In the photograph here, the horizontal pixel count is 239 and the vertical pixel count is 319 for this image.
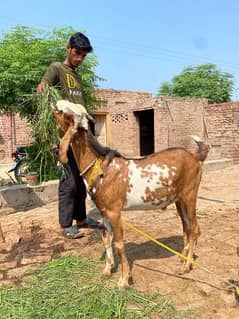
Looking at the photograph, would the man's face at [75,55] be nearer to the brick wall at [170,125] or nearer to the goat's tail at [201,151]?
the goat's tail at [201,151]

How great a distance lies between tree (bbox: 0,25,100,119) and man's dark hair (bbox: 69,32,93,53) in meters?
4.00

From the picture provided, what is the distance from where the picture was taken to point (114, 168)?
3197 mm

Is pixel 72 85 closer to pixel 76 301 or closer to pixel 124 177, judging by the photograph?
pixel 124 177

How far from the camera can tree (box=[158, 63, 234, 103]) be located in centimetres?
2925

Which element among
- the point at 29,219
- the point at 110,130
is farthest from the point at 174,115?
the point at 29,219

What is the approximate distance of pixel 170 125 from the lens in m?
15.0

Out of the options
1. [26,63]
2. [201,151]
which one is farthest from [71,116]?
[26,63]

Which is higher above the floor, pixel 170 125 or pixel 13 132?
pixel 170 125

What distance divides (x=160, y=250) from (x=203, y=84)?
27.4 m

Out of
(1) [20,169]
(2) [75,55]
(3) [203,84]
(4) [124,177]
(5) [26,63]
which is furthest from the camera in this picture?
(3) [203,84]

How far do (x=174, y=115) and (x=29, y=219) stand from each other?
Result: 10.6m

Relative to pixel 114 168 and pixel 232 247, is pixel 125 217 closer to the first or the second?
pixel 232 247

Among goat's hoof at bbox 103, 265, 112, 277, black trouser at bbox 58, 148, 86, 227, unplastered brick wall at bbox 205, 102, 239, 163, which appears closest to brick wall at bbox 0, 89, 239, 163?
unplastered brick wall at bbox 205, 102, 239, 163

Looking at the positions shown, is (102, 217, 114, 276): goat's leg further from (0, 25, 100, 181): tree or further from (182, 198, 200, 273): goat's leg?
(0, 25, 100, 181): tree
